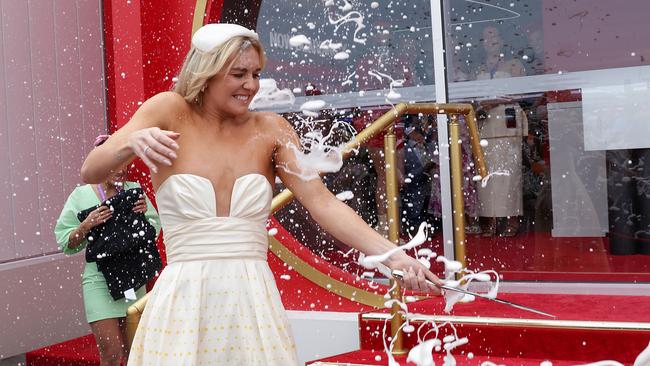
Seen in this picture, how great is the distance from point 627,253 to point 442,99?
159 cm

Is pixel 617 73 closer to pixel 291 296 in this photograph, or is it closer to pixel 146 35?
pixel 291 296

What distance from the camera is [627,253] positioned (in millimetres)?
5906

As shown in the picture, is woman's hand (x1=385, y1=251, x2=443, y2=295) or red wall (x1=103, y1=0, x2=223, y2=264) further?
red wall (x1=103, y1=0, x2=223, y2=264)

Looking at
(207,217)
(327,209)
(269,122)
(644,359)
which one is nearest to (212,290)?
(207,217)

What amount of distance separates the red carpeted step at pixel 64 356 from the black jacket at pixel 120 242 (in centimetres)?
141

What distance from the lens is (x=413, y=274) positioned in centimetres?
261

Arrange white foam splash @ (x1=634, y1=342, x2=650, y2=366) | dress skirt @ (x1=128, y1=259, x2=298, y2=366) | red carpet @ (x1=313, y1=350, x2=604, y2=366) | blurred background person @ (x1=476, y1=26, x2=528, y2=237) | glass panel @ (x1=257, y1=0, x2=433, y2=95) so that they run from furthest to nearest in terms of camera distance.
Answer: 1. glass panel @ (x1=257, y1=0, x2=433, y2=95)
2. blurred background person @ (x1=476, y1=26, x2=528, y2=237)
3. red carpet @ (x1=313, y1=350, x2=604, y2=366)
4. dress skirt @ (x1=128, y1=259, x2=298, y2=366)
5. white foam splash @ (x1=634, y1=342, x2=650, y2=366)

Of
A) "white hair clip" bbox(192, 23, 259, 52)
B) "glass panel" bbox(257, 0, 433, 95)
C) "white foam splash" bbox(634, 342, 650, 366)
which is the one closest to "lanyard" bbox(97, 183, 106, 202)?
"glass panel" bbox(257, 0, 433, 95)

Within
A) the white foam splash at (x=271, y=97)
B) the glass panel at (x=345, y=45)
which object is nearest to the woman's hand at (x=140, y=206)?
the white foam splash at (x=271, y=97)

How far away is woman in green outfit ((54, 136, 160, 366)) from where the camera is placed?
514 cm

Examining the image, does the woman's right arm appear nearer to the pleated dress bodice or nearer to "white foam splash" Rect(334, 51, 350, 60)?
the pleated dress bodice

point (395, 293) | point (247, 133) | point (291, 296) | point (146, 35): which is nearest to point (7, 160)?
point (146, 35)

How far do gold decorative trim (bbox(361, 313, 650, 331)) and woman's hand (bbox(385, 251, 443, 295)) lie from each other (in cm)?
173

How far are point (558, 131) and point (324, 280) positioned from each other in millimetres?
1865
